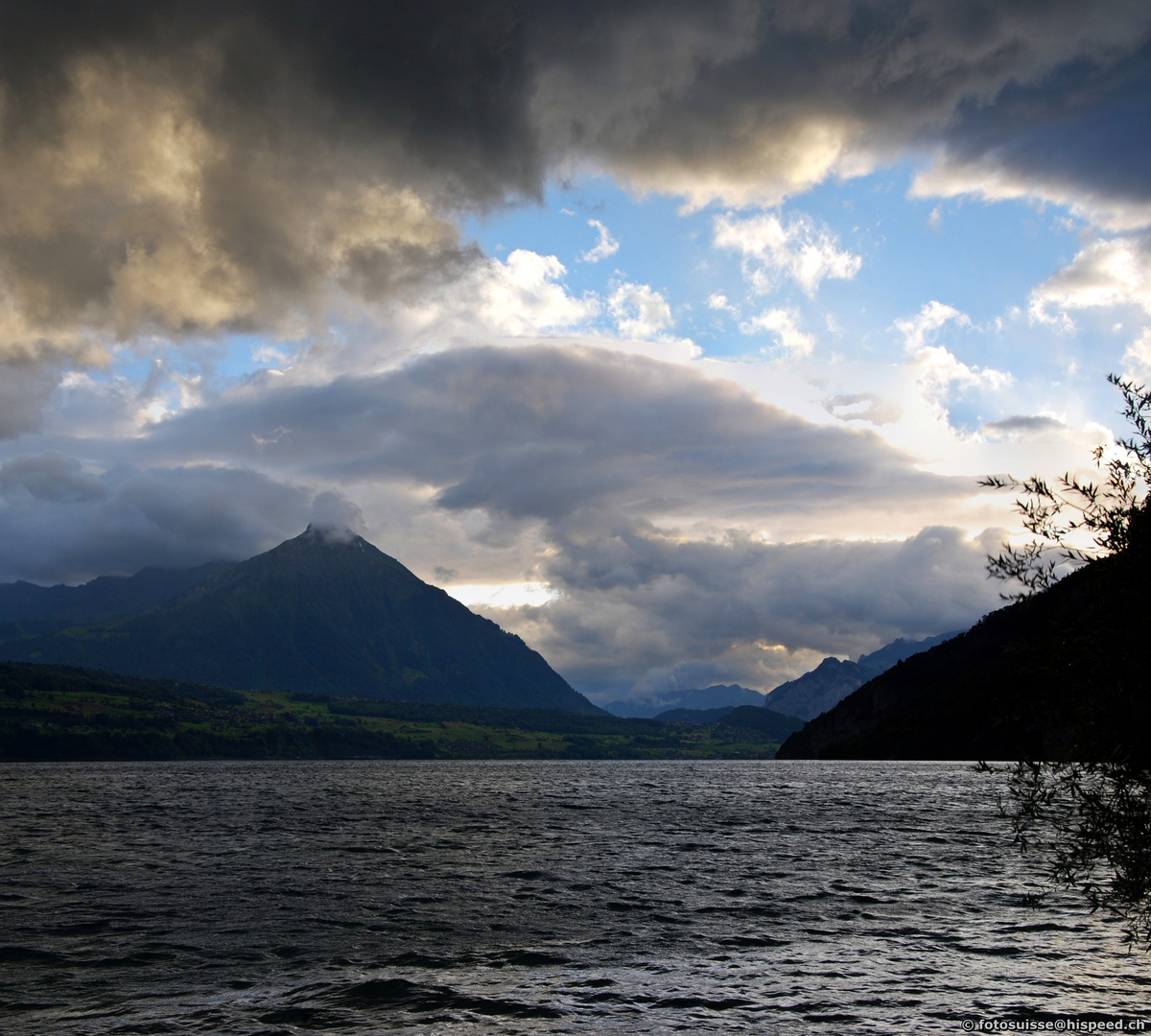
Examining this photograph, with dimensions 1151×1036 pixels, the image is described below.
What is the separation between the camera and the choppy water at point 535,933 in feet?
Result: 88.9

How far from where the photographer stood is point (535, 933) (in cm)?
3966

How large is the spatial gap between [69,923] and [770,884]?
4024 centimetres

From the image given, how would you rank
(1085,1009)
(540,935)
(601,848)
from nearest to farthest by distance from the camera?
(1085,1009) → (540,935) → (601,848)

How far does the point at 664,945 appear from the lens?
3647 centimetres

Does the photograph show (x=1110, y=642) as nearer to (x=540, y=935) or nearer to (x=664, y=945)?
(x=664, y=945)

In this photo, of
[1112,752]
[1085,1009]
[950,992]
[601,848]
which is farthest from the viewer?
[601,848]

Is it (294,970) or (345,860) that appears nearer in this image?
(294,970)

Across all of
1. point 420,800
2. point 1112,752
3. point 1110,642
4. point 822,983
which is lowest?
point 420,800

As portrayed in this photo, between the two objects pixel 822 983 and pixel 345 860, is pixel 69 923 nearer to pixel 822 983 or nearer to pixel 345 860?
pixel 345 860

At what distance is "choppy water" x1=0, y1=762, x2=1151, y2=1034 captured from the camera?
2711cm

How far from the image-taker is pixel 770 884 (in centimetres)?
5375

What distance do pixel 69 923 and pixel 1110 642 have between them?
156ft

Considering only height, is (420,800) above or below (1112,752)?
below

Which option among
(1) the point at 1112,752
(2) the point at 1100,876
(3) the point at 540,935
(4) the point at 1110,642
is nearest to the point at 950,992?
(1) the point at 1112,752
